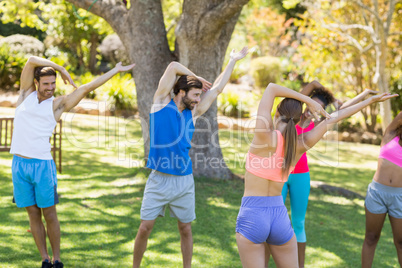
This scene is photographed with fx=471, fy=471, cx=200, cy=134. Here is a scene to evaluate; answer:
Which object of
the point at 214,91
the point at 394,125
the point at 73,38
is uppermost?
the point at 73,38

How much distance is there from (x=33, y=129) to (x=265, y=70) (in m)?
14.6

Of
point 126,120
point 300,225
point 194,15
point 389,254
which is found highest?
point 194,15

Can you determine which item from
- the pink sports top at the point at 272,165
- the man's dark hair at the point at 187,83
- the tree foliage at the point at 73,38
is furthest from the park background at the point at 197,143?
the tree foliage at the point at 73,38

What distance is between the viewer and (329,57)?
13711 mm

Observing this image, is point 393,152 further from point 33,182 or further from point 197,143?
point 197,143

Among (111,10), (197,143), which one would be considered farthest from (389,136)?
(111,10)

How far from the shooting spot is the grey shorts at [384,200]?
157 inches

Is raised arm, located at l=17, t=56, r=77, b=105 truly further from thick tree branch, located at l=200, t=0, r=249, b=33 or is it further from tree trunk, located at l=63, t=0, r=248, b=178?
tree trunk, located at l=63, t=0, r=248, b=178

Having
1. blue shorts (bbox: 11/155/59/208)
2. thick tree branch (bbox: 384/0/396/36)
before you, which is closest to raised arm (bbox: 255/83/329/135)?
blue shorts (bbox: 11/155/59/208)

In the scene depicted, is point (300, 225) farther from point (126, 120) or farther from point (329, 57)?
point (329, 57)

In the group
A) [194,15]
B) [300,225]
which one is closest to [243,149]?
[194,15]

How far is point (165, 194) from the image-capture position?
3818 mm

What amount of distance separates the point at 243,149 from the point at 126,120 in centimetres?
356

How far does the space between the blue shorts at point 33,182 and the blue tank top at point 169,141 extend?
0.88 m
